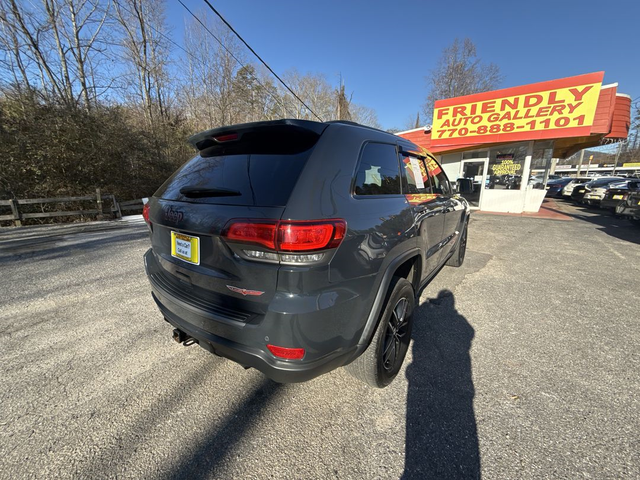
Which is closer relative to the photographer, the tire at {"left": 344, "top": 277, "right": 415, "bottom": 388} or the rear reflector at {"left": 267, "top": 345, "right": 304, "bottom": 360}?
the rear reflector at {"left": 267, "top": 345, "right": 304, "bottom": 360}

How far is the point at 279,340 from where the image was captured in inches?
53.6

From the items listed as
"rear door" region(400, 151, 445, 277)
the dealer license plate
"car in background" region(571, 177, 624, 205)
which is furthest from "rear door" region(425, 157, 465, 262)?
"car in background" region(571, 177, 624, 205)

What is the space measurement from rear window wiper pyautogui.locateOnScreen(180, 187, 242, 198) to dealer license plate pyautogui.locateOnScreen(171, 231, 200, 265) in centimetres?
26

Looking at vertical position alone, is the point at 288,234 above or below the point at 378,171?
below

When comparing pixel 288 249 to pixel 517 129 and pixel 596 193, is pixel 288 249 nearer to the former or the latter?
pixel 517 129

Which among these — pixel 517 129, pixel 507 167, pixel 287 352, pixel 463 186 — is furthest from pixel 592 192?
pixel 287 352

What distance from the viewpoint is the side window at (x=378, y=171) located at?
175 centimetres

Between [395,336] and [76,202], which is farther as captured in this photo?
[76,202]

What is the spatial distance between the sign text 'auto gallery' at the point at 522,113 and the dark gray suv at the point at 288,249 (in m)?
10.9

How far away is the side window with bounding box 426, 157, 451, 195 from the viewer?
3133 millimetres

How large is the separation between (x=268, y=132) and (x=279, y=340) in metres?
1.25

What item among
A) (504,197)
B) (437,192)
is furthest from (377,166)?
(504,197)

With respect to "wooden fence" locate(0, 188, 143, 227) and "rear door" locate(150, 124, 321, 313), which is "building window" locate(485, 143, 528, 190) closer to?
"rear door" locate(150, 124, 321, 313)

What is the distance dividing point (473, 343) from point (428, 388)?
87 cm
